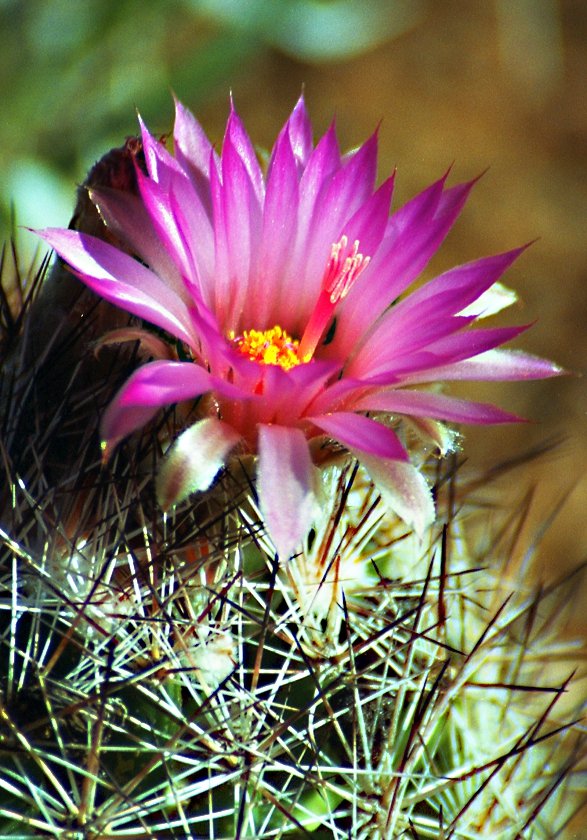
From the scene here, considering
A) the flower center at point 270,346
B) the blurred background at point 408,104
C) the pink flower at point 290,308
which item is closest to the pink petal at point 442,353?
the pink flower at point 290,308

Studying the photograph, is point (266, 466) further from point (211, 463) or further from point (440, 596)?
point (440, 596)

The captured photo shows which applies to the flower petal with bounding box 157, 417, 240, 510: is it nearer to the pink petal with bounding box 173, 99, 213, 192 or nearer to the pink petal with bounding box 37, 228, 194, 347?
the pink petal with bounding box 37, 228, 194, 347

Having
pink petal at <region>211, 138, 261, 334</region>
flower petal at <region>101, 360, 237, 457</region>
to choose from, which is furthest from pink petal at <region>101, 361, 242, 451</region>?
pink petal at <region>211, 138, 261, 334</region>

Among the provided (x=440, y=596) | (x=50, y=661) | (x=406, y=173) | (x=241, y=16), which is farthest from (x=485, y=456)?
(x=50, y=661)

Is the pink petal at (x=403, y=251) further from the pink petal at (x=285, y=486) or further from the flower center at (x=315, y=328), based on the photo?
the pink petal at (x=285, y=486)

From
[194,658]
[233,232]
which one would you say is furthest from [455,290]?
[194,658]

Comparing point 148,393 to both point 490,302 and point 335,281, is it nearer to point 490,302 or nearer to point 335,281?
point 335,281
